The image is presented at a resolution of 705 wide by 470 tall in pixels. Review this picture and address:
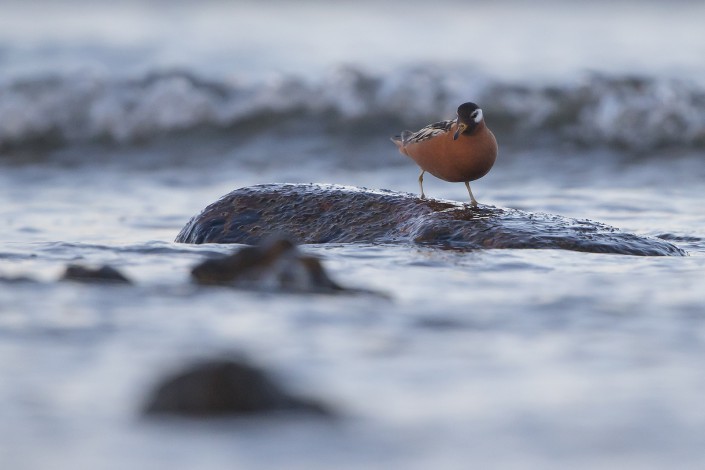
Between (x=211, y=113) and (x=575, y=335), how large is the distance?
1188 cm

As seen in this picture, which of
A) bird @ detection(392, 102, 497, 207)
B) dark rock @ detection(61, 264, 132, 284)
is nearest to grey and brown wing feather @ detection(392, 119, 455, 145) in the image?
bird @ detection(392, 102, 497, 207)

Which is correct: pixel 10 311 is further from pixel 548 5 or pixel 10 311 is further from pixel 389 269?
pixel 548 5

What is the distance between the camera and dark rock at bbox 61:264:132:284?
5230 millimetres

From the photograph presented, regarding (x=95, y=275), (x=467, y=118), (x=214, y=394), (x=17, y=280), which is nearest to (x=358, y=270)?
(x=95, y=275)


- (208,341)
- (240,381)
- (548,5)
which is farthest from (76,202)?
(548,5)

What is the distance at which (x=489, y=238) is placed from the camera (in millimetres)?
6562

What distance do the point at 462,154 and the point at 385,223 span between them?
0.71 meters

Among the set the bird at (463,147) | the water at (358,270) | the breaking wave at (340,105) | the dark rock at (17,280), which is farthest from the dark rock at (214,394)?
the breaking wave at (340,105)

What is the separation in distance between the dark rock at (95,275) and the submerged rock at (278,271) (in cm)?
52

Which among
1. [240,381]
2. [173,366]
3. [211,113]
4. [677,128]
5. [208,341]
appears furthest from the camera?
[211,113]

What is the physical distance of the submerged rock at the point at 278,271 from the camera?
16.6ft

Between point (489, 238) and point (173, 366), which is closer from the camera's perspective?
point (173, 366)

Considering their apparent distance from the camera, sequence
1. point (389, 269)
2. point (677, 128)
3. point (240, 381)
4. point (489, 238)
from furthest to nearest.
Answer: point (677, 128), point (489, 238), point (389, 269), point (240, 381)

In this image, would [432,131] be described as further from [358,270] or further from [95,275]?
[95,275]
